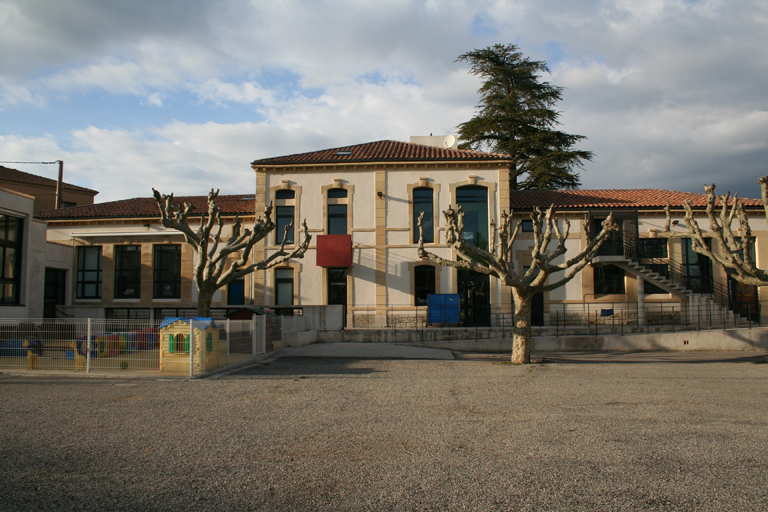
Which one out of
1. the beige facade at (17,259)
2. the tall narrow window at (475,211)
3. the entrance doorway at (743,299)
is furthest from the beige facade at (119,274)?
the entrance doorway at (743,299)

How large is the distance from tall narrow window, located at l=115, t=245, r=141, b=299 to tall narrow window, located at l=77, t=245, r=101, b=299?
3.38 ft

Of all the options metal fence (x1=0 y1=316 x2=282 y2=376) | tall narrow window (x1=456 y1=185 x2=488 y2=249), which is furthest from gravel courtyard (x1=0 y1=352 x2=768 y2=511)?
tall narrow window (x1=456 y1=185 x2=488 y2=249)

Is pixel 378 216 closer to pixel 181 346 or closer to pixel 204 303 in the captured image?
pixel 204 303

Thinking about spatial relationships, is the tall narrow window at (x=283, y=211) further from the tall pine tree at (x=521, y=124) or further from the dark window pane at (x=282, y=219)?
the tall pine tree at (x=521, y=124)

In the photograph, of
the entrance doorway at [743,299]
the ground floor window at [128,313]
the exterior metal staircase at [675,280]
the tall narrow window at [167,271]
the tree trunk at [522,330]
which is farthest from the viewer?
the tall narrow window at [167,271]

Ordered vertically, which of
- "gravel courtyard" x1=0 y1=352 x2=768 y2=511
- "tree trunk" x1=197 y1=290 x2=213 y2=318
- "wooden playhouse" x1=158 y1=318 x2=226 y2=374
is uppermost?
"tree trunk" x1=197 y1=290 x2=213 y2=318

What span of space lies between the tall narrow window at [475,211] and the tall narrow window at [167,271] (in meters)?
13.5

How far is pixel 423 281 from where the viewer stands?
936 inches

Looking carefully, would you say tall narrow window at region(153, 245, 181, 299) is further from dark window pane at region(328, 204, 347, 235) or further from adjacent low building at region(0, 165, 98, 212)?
adjacent low building at region(0, 165, 98, 212)

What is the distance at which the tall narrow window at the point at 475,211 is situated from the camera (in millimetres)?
23938

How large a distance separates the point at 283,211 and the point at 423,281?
7.01 metres

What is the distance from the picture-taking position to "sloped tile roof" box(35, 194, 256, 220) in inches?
1019

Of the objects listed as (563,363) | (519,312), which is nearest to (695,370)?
(563,363)

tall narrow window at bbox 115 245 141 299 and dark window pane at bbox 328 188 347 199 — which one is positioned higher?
dark window pane at bbox 328 188 347 199
